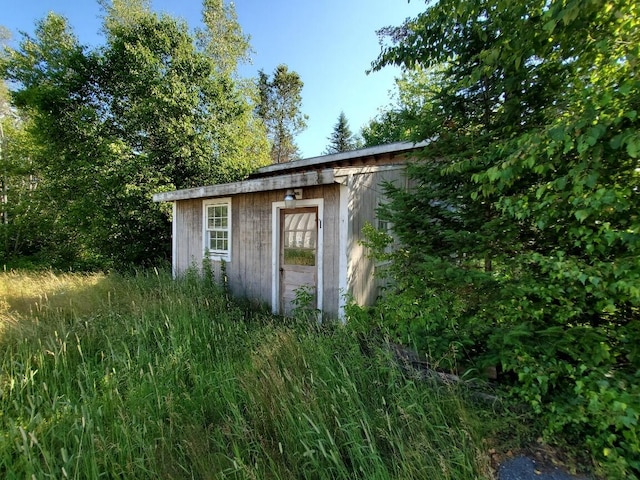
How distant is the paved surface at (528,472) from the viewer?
176 centimetres

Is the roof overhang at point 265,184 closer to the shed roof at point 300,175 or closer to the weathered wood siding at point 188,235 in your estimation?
the shed roof at point 300,175

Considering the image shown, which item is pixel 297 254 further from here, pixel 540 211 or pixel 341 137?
pixel 341 137

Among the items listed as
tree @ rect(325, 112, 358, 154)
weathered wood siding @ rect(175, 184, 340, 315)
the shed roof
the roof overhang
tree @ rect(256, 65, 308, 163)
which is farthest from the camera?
tree @ rect(325, 112, 358, 154)

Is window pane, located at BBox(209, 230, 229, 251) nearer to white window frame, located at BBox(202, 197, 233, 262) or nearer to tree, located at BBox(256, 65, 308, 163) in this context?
white window frame, located at BBox(202, 197, 233, 262)

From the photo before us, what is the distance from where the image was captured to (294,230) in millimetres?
5520

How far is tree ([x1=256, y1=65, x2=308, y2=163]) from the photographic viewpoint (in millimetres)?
22281

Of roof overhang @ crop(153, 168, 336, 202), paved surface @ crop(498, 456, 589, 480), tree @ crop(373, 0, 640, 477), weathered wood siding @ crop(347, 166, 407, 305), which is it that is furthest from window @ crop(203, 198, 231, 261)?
paved surface @ crop(498, 456, 589, 480)

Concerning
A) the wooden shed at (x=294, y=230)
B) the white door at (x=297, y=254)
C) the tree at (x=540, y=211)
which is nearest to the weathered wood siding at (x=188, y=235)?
the wooden shed at (x=294, y=230)

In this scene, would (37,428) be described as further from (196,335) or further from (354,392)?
(354,392)

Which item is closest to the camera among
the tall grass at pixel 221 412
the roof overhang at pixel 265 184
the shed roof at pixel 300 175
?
the tall grass at pixel 221 412

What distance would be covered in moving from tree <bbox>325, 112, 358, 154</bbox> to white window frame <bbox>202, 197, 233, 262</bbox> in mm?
21915

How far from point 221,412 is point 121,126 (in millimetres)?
11754

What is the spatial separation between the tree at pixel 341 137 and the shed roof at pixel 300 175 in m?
17.6

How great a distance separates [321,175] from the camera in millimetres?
4523
